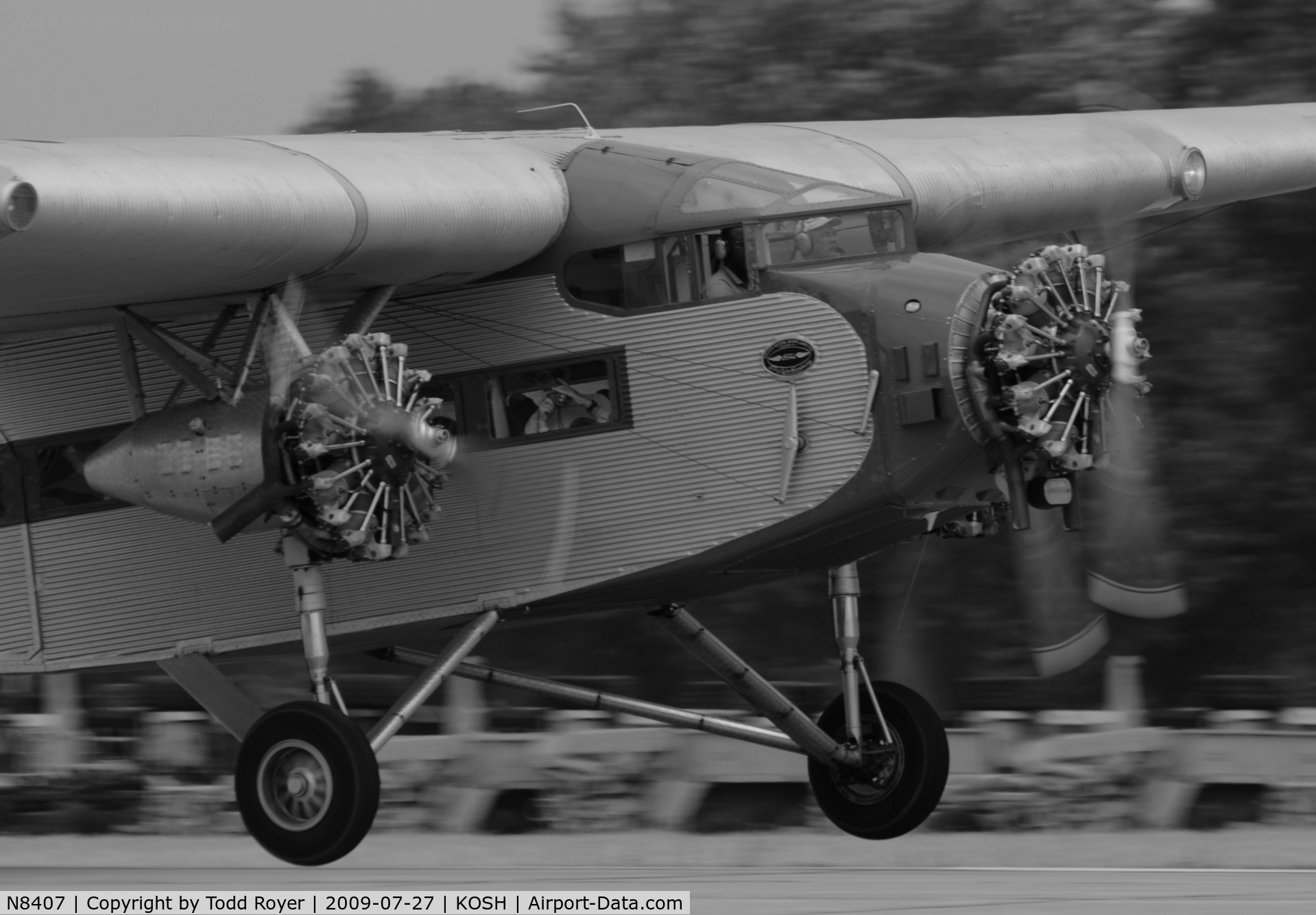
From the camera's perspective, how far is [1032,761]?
1551 cm

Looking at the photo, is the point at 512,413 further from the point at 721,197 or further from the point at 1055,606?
the point at 1055,606

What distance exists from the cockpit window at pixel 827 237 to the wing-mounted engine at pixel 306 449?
1.91 metres

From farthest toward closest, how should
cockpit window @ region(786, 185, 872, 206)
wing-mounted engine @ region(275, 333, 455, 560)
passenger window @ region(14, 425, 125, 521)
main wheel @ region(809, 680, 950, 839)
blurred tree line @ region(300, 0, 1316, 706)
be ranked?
blurred tree line @ region(300, 0, 1316, 706) < main wheel @ region(809, 680, 950, 839) < passenger window @ region(14, 425, 125, 521) < cockpit window @ region(786, 185, 872, 206) < wing-mounted engine @ region(275, 333, 455, 560)

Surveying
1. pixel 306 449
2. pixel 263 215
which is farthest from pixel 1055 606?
pixel 263 215

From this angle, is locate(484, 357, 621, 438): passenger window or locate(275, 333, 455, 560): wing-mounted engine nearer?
locate(275, 333, 455, 560): wing-mounted engine

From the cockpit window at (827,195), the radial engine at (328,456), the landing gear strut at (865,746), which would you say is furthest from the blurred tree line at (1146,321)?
the radial engine at (328,456)

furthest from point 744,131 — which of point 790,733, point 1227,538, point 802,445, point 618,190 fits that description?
point 1227,538

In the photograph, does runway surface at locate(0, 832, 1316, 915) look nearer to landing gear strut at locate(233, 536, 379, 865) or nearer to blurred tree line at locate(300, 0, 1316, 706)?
landing gear strut at locate(233, 536, 379, 865)

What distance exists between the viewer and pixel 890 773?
39.1 feet

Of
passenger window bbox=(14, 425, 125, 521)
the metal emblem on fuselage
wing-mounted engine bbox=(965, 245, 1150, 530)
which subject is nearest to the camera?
wing-mounted engine bbox=(965, 245, 1150, 530)

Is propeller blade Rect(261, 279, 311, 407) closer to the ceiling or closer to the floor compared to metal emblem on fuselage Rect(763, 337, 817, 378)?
closer to the ceiling

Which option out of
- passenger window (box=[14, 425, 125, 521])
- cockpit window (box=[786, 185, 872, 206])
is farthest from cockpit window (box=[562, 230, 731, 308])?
passenger window (box=[14, 425, 125, 521])

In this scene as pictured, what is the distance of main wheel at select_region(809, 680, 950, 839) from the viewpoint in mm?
11750

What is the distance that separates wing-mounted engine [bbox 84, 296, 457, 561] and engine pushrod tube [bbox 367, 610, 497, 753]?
69 centimetres
